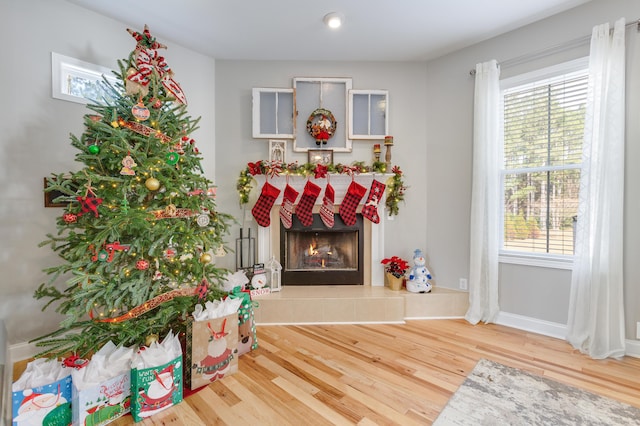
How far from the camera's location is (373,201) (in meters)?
3.08

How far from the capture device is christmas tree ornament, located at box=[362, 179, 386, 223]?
307cm

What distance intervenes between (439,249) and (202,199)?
255 centimetres

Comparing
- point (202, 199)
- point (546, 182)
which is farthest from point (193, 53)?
point (546, 182)

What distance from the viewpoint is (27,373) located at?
4.53 ft

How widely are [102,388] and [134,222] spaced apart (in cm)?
86

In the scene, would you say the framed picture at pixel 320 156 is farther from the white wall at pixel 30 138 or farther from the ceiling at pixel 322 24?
the white wall at pixel 30 138

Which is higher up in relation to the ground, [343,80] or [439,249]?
[343,80]

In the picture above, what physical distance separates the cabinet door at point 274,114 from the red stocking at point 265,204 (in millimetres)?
623

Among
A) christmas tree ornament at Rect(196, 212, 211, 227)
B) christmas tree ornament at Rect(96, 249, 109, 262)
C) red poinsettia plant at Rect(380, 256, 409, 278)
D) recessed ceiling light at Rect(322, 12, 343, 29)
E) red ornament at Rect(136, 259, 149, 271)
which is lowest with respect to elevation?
red poinsettia plant at Rect(380, 256, 409, 278)

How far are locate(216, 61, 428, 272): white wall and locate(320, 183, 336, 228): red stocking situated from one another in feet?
1.41

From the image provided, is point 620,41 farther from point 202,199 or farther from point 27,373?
point 27,373

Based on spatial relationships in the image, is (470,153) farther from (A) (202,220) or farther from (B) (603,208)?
(A) (202,220)

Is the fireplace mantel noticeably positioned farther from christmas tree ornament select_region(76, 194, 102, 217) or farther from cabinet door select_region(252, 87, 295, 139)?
christmas tree ornament select_region(76, 194, 102, 217)

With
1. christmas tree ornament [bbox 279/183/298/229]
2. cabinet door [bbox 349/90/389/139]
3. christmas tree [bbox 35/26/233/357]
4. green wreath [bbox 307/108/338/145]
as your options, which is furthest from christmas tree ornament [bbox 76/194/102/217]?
cabinet door [bbox 349/90/389/139]
